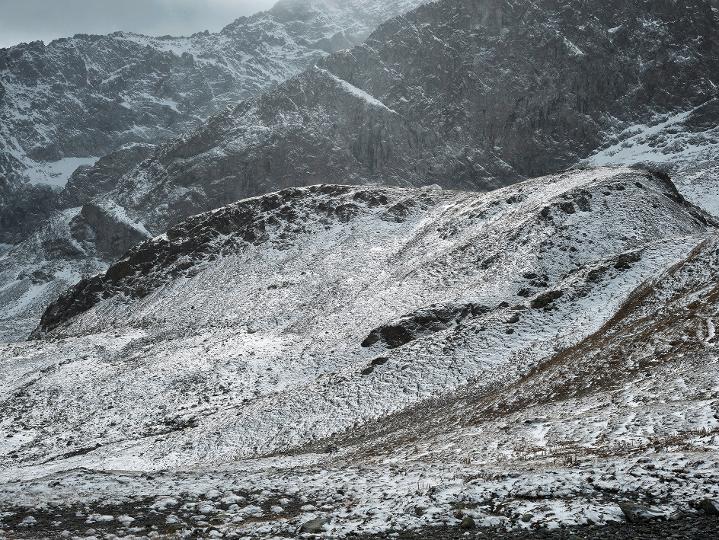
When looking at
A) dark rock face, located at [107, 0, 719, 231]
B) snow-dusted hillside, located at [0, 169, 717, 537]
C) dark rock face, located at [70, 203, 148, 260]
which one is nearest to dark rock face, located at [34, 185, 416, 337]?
snow-dusted hillside, located at [0, 169, 717, 537]

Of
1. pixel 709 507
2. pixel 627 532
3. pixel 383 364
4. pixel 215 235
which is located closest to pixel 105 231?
pixel 215 235

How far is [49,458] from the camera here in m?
35.7

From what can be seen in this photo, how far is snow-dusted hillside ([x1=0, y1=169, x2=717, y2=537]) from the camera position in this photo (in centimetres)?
1198

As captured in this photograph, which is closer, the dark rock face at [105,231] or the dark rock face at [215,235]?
the dark rock face at [215,235]

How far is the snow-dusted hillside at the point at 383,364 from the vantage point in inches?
472

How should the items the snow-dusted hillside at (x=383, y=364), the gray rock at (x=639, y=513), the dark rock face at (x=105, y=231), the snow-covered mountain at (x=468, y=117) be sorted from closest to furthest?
the gray rock at (x=639, y=513)
the snow-dusted hillside at (x=383, y=364)
the snow-covered mountain at (x=468, y=117)
the dark rock face at (x=105, y=231)

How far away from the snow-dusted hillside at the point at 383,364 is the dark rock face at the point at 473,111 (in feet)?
289

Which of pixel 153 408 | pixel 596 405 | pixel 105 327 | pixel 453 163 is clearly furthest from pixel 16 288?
pixel 596 405

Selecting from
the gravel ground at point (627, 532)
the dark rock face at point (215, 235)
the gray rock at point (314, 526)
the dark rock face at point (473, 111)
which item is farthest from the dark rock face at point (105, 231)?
the gravel ground at point (627, 532)

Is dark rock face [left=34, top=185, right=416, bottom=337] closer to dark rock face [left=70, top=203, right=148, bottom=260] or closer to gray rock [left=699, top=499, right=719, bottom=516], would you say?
gray rock [left=699, top=499, right=719, bottom=516]

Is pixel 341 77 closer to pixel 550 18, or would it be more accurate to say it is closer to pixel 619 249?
pixel 550 18

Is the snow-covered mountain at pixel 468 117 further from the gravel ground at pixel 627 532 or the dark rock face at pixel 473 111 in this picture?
the gravel ground at pixel 627 532

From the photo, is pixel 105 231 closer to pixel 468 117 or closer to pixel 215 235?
pixel 215 235

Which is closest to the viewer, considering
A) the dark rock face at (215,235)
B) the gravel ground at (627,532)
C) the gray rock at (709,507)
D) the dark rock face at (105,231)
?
the gravel ground at (627,532)
